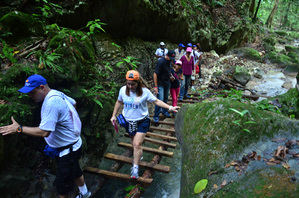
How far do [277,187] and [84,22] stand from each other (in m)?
7.26

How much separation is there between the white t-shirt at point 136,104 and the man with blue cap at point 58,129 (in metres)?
0.91

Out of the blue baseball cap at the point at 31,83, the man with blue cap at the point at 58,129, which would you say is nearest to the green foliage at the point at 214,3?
the man with blue cap at the point at 58,129

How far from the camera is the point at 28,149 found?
114 inches

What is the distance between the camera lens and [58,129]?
2.66 metres

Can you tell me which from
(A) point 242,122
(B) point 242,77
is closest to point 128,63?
(A) point 242,122

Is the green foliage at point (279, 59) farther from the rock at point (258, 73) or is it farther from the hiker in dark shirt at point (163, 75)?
the hiker in dark shirt at point (163, 75)

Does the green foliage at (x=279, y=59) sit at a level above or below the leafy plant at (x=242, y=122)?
above

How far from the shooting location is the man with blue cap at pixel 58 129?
2361mm

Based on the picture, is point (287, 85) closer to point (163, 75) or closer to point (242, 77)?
point (242, 77)

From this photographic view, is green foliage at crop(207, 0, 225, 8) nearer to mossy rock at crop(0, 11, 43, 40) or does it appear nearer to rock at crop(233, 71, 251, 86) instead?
rock at crop(233, 71, 251, 86)

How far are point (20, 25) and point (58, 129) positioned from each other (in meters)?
2.83

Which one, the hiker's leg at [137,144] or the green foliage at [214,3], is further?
the green foliage at [214,3]

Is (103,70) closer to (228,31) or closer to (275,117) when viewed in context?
(275,117)

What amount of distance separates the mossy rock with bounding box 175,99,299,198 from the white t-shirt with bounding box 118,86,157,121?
0.98m
